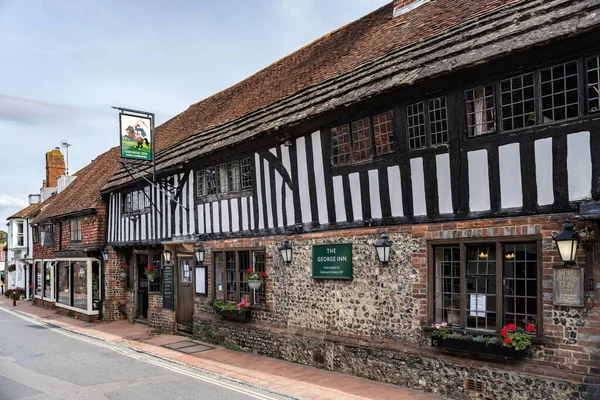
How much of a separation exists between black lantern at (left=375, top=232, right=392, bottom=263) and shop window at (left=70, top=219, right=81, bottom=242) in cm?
1707

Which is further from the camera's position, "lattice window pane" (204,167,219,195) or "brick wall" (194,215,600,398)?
"lattice window pane" (204,167,219,195)

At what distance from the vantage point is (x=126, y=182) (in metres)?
17.5

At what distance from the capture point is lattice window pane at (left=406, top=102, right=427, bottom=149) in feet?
28.2

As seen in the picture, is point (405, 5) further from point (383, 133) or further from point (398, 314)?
point (398, 314)

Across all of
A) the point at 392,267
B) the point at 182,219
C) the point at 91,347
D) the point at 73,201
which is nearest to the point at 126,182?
the point at 182,219

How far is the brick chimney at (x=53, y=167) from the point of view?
3609 cm

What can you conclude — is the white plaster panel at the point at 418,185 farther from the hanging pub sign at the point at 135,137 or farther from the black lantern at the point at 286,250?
the hanging pub sign at the point at 135,137

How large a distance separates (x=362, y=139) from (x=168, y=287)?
30.1 feet

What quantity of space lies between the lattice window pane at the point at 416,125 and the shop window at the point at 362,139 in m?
0.38

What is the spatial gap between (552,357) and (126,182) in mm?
14565

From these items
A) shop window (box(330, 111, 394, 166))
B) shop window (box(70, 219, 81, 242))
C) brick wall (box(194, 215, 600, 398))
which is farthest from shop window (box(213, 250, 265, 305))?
shop window (box(70, 219, 81, 242))

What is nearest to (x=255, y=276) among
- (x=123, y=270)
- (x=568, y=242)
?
(x=568, y=242)

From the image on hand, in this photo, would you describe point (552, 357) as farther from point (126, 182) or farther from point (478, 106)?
point (126, 182)

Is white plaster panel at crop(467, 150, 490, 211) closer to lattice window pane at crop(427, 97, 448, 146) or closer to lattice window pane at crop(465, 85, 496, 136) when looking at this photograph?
lattice window pane at crop(465, 85, 496, 136)
